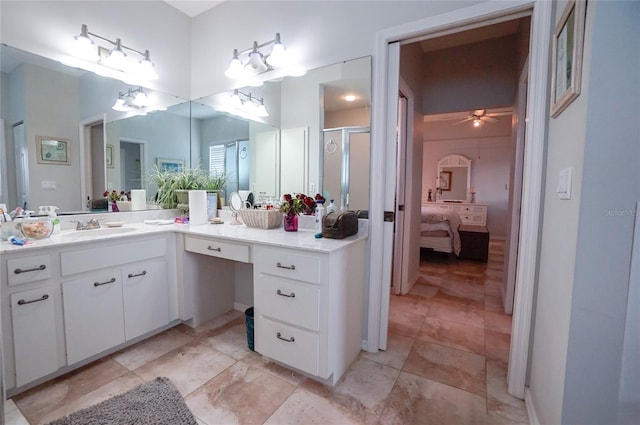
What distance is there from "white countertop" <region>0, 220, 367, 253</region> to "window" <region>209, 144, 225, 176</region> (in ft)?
2.10

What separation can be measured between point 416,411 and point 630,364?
0.92 meters

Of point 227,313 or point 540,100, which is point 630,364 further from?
point 227,313

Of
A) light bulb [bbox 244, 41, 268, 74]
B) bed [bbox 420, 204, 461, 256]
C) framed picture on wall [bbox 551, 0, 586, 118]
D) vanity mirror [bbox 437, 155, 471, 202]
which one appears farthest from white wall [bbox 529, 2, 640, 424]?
vanity mirror [bbox 437, 155, 471, 202]

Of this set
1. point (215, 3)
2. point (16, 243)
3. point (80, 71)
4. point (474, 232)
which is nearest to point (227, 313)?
point (16, 243)

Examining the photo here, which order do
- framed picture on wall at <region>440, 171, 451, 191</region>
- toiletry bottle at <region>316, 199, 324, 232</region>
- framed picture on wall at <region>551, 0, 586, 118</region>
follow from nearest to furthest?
framed picture on wall at <region>551, 0, 586, 118</region> → toiletry bottle at <region>316, 199, 324, 232</region> → framed picture on wall at <region>440, 171, 451, 191</region>

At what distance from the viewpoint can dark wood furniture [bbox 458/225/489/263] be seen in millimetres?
4332

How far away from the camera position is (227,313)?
100 inches

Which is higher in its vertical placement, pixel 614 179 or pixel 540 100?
pixel 540 100

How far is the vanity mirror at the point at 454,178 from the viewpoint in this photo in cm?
637

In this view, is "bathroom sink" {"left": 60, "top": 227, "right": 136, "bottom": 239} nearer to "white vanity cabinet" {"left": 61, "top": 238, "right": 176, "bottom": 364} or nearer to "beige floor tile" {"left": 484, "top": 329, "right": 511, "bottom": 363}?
"white vanity cabinet" {"left": 61, "top": 238, "right": 176, "bottom": 364}

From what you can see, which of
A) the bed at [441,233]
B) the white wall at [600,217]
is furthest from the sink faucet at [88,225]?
the bed at [441,233]

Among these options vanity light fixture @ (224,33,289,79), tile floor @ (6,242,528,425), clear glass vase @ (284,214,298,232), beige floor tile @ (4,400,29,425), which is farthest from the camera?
vanity light fixture @ (224,33,289,79)

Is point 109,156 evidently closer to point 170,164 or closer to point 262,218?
point 170,164

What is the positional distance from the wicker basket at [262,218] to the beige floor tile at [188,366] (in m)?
0.93
